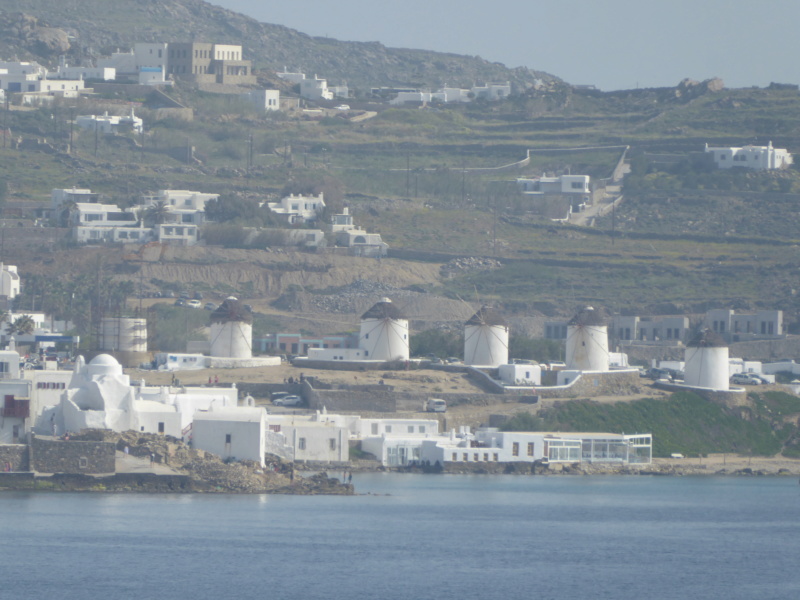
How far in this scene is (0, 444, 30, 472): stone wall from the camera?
70.4 metres

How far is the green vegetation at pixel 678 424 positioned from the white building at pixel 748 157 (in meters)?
49.1

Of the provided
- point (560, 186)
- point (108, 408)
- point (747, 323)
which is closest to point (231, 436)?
point (108, 408)

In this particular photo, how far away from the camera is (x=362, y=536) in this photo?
6600 cm

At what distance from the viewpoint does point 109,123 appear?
150000 mm

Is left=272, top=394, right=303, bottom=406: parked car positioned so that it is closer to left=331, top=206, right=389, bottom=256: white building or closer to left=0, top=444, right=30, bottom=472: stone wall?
left=0, top=444, right=30, bottom=472: stone wall

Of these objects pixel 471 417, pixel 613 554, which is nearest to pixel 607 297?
pixel 471 417

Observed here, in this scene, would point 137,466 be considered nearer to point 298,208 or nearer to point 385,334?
point 385,334

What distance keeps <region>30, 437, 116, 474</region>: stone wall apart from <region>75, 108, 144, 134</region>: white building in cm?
7950

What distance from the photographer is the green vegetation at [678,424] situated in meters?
94.6

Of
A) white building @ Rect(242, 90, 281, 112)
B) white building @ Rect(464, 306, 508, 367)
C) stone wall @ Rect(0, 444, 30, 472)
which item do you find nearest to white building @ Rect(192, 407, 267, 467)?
stone wall @ Rect(0, 444, 30, 472)

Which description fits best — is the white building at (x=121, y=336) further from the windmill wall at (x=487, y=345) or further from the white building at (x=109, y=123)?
the white building at (x=109, y=123)

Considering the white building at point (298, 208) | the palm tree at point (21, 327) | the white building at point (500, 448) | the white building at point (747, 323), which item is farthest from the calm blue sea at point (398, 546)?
the white building at point (298, 208)

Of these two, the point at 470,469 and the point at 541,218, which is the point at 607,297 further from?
the point at 470,469

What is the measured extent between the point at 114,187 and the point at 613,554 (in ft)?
255
